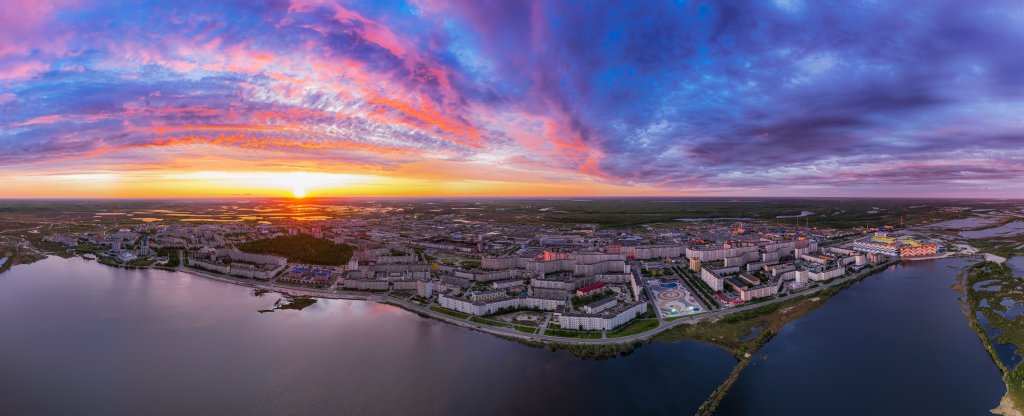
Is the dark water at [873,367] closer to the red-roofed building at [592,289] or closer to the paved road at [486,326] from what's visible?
the paved road at [486,326]

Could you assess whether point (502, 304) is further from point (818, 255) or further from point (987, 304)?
point (818, 255)

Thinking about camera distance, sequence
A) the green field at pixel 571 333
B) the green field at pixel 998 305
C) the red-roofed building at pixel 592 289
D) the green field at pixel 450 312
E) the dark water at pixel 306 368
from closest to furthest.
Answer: the dark water at pixel 306 368
the green field at pixel 998 305
the green field at pixel 571 333
the green field at pixel 450 312
the red-roofed building at pixel 592 289

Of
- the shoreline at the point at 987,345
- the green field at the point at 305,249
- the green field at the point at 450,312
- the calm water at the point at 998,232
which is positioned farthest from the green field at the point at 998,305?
the green field at the point at 305,249

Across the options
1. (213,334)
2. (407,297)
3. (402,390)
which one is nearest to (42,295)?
(213,334)

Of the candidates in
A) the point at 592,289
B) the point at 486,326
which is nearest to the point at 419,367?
the point at 486,326

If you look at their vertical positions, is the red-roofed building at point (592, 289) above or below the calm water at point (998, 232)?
below

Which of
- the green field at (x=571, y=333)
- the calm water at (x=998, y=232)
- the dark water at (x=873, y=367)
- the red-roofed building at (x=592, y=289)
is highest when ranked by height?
the calm water at (x=998, y=232)
